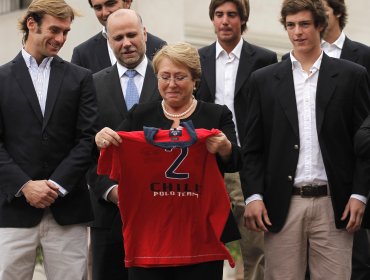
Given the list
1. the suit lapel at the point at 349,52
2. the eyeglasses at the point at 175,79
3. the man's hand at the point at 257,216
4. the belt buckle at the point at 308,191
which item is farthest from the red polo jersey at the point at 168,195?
the suit lapel at the point at 349,52

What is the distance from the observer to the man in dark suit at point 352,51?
9.08 meters

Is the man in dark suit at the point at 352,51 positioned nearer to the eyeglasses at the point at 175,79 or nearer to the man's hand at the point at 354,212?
the man's hand at the point at 354,212

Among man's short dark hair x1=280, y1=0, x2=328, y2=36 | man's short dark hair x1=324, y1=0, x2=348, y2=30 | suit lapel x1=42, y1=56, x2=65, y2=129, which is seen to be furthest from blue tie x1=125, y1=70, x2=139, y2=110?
man's short dark hair x1=324, y1=0, x2=348, y2=30

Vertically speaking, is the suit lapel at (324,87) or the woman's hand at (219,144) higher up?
the suit lapel at (324,87)

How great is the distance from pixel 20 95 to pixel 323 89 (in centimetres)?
203

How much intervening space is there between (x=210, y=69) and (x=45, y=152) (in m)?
1.67

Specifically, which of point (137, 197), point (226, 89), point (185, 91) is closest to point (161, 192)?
point (137, 197)

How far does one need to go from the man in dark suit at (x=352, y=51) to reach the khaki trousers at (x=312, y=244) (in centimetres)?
90

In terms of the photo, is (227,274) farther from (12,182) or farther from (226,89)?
(12,182)

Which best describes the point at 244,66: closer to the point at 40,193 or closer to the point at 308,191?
the point at 308,191

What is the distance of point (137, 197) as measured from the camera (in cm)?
767

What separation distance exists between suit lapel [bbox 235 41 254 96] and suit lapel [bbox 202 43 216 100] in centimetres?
18

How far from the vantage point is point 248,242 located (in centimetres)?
911

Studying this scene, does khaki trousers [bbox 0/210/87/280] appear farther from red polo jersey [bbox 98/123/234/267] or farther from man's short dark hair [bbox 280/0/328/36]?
man's short dark hair [bbox 280/0/328/36]
